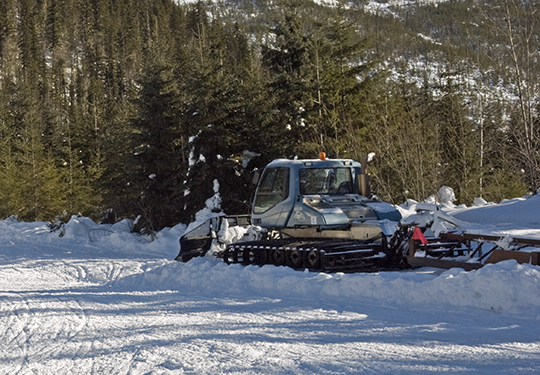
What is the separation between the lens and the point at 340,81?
83.0 feet

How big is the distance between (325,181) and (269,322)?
5.15 m

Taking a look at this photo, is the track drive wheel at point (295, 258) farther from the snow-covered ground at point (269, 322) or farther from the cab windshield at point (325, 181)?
the cab windshield at point (325, 181)

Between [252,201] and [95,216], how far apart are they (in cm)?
2473

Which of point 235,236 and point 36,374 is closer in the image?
point 36,374

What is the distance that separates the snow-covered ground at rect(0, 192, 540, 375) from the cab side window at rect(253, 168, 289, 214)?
1752 millimetres

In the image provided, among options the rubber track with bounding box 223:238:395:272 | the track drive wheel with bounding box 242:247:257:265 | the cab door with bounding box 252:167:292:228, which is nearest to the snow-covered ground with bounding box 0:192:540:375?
the track drive wheel with bounding box 242:247:257:265

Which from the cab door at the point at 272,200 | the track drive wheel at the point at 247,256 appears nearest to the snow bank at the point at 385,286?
the track drive wheel at the point at 247,256

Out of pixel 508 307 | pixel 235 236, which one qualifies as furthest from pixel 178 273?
pixel 508 307

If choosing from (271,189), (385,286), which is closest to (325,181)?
(271,189)

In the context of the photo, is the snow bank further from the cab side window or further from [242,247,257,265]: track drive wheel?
the cab side window

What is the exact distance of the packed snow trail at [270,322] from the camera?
4.77 m

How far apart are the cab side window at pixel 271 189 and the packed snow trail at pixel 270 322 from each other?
1788mm

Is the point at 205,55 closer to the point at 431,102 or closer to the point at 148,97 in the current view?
the point at 148,97

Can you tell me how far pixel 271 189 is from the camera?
36.7ft
